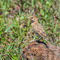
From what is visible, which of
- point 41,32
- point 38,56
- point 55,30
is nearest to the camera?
point 38,56

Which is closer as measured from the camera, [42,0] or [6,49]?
[6,49]

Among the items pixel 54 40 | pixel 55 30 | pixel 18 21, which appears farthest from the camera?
pixel 18 21

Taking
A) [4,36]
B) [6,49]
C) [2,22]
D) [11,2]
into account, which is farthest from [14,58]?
[11,2]

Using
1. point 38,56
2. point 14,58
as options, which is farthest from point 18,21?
point 38,56

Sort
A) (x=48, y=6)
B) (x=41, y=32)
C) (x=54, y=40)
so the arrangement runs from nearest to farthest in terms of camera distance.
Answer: (x=41, y=32)
(x=54, y=40)
(x=48, y=6)

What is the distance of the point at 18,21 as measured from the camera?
13.2 ft

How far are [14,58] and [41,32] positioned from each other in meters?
0.64

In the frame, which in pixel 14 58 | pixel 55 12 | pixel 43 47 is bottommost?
pixel 14 58

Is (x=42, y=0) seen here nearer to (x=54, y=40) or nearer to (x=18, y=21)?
(x=18, y=21)

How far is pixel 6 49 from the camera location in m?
2.93

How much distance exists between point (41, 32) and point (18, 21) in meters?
1.35

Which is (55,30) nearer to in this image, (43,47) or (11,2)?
(43,47)

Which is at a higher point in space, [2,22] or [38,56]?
[2,22]

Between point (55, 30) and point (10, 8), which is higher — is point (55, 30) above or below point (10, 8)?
below
